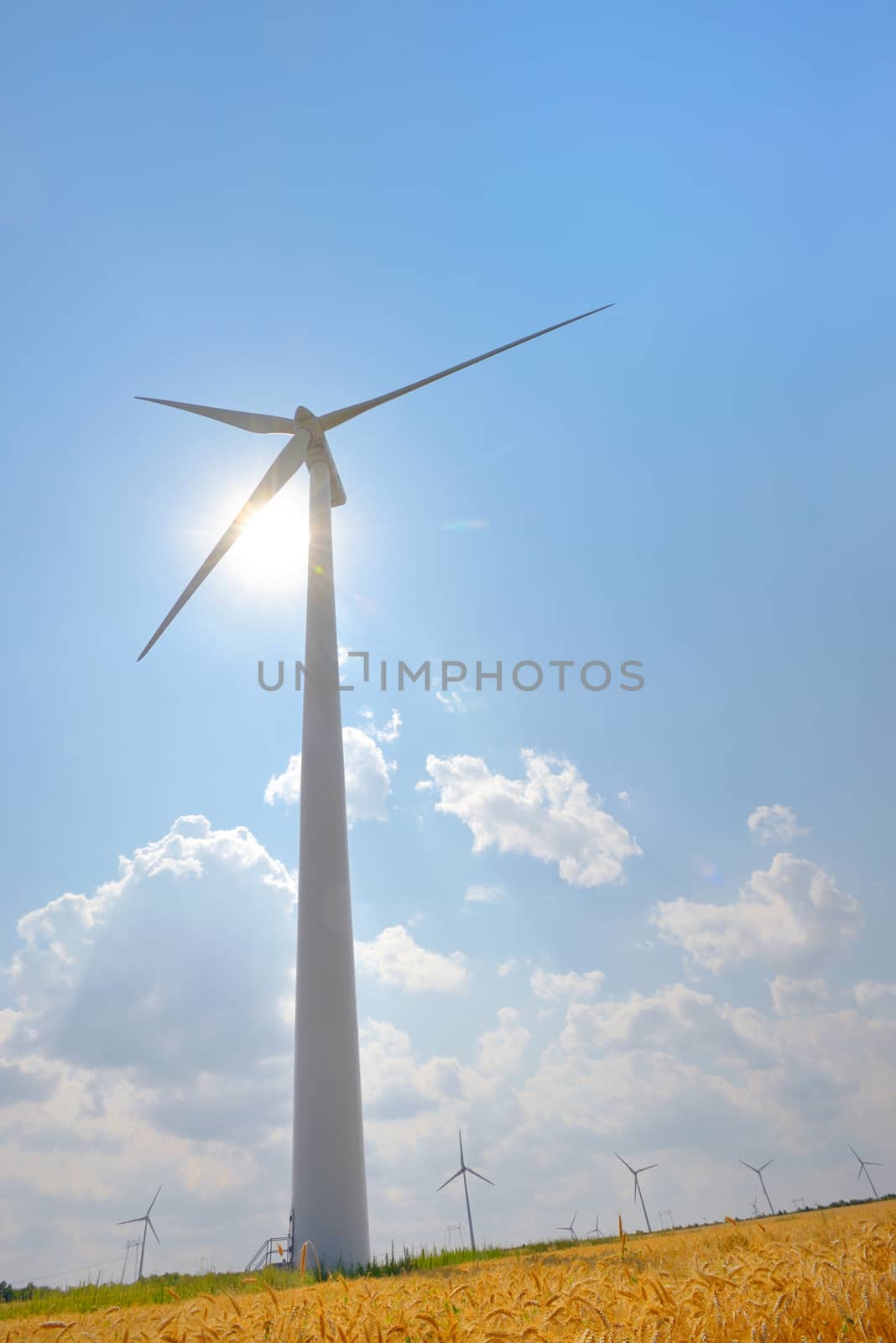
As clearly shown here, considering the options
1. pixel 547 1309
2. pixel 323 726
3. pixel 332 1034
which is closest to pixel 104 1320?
pixel 547 1309

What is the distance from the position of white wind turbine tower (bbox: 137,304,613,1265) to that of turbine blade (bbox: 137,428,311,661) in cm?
420

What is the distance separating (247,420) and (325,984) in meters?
32.2

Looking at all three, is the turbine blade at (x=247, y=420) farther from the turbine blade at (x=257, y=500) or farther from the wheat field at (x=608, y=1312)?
the wheat field at (x=608, y=1312)

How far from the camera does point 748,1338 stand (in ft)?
17.5

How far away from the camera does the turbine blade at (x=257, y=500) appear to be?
40.7 meters

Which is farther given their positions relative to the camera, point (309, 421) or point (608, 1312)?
point (309, 421)

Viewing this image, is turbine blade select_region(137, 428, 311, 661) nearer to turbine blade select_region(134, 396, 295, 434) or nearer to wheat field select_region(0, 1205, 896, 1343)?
turbine blade select_region(134, 396, 295, 434)

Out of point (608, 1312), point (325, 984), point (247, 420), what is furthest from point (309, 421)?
point (608, 1312)

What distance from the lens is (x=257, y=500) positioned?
42188mm

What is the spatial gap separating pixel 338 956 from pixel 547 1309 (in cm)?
2287

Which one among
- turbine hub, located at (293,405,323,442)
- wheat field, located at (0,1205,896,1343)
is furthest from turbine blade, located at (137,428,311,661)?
wheat field, located at (0,1205,896,1343)

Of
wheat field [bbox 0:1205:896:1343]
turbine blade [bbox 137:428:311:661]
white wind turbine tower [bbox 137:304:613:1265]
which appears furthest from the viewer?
turbine blade [bbox 137:428:311:661]

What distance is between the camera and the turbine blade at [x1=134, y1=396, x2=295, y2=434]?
1821 inches

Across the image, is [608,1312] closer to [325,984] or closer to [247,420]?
[325,984]
